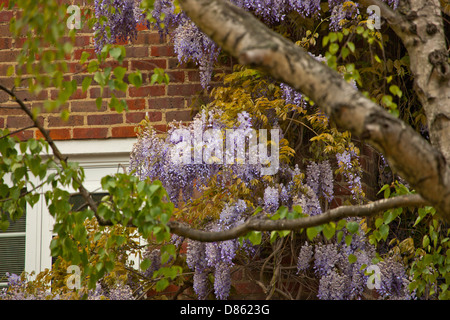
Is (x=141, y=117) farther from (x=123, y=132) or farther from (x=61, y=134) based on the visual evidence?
(x=61, y=134)

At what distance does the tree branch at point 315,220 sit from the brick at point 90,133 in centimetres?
234

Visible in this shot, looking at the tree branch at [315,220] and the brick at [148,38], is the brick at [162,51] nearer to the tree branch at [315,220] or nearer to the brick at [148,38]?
the brick at [148,38]

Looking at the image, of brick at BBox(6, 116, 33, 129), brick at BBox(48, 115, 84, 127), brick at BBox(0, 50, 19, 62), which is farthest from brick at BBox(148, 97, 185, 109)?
brick at BBox(0, 50, 19, 62)

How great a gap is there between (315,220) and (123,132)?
8.49ft

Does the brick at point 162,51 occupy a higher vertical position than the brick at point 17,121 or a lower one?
higher

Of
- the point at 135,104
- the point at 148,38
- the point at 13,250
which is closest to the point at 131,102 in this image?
the point at 135,104

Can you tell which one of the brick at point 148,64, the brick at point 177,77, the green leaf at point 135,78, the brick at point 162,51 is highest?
the brick at point 162,51

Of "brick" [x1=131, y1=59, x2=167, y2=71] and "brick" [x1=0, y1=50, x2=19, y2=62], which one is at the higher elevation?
"brick" [x1=0, y1=50, x2=19, y2=62]

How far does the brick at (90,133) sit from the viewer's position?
4852 mm

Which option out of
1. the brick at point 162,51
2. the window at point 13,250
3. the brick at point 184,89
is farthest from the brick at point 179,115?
the window at point 13,250

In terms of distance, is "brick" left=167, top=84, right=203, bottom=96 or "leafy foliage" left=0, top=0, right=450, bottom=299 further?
"brick" left=167, top=84, right=203, bottom=96

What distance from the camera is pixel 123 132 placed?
4.83 m

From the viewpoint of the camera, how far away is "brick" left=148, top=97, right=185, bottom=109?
4.85 m

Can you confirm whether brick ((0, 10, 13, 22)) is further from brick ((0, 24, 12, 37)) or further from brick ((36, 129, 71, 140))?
brick ((36, 129, 71, 140))
